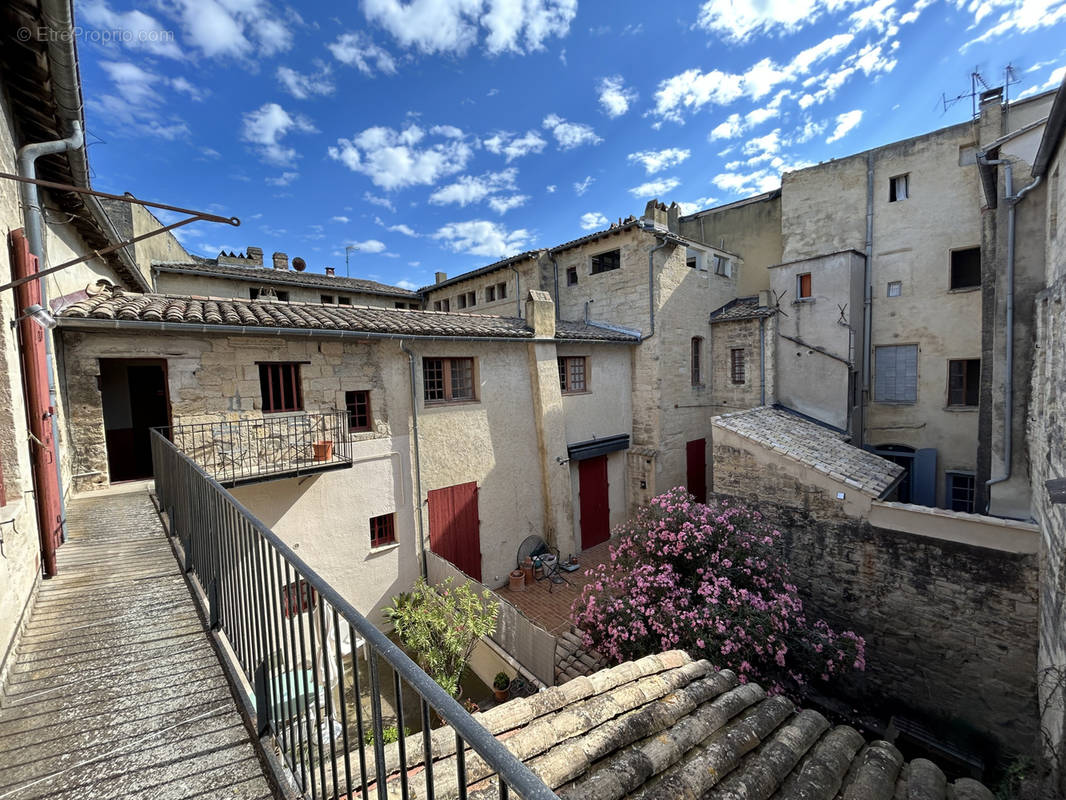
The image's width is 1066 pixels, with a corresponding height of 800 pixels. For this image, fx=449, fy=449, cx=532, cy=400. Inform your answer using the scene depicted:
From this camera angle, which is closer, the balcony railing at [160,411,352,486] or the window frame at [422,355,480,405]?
the balcony railing at [160,411,352,486]

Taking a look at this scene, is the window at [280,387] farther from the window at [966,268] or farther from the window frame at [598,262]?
the window at [966,268]

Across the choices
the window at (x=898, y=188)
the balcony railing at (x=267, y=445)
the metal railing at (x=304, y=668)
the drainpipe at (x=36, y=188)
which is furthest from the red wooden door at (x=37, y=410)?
the window at (x=898, y=188)

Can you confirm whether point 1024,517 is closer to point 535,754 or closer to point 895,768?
→ point 895,768

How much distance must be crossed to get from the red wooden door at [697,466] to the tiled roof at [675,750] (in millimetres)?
11408

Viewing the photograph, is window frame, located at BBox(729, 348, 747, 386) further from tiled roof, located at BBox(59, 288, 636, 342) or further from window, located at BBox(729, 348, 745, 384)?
tiled roof, located at BBox(59, 288, 636, 342)

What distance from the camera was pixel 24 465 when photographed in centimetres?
392

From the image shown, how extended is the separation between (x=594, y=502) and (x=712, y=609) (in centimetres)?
737

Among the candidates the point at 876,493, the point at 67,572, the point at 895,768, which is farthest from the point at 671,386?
the point at 67,572

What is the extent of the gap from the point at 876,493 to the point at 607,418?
23.9ft

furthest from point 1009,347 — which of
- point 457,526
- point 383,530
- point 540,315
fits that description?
point 383,530

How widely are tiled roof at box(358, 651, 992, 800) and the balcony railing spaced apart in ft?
18.3

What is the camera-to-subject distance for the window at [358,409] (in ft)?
31.1

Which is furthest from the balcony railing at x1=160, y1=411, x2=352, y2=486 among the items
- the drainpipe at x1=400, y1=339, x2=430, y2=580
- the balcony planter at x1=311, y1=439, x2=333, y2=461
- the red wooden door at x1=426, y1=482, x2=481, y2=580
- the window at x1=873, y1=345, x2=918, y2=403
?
the window at x1=873, y1=345, x2=918, y2=403

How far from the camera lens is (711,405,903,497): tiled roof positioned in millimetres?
8820
